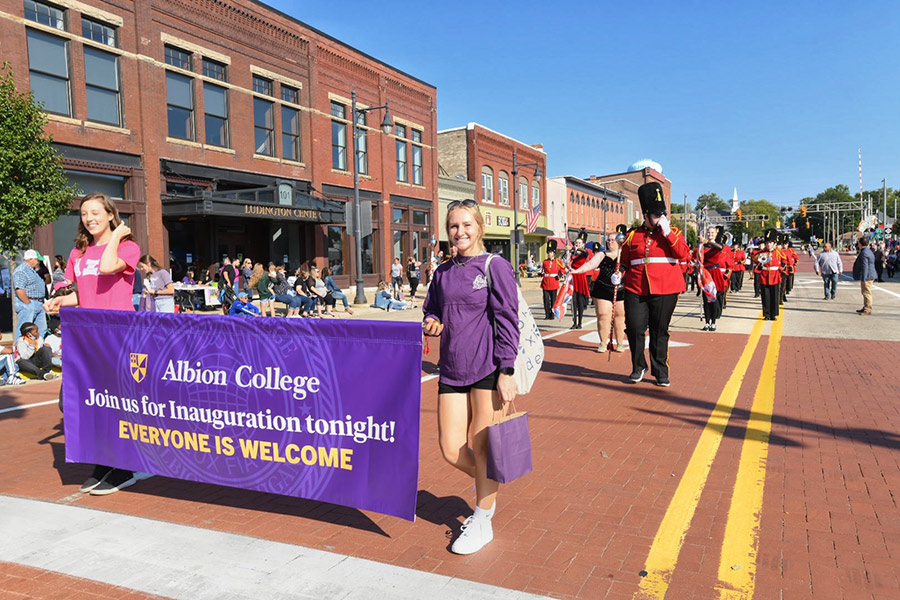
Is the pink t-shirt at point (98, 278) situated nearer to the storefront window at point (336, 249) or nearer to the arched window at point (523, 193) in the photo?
the storefront window at point (336, 249)

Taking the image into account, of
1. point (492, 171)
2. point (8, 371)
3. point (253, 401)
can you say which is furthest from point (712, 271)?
point (492, 171)

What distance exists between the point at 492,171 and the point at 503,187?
6.41ft

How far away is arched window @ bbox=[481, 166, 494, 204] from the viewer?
42.0 metres

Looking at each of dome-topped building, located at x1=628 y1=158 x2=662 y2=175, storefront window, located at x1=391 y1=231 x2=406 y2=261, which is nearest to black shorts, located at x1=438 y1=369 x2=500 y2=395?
storefront window, located at x1=391 y1=231 x2=406 y2=261

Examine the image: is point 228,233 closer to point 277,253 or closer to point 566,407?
point 277,253

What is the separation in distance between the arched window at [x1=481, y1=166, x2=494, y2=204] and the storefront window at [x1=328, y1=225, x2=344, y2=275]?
15.8 m

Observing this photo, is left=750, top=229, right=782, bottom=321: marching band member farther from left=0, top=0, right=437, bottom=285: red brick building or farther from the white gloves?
left=0, top=0, right=437, bottom=285: red brick building

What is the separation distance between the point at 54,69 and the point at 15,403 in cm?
1269

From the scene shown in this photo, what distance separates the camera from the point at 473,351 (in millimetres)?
3432

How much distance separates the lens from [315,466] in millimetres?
3703

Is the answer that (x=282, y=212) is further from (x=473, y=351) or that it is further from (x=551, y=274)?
(x=473, y=351)

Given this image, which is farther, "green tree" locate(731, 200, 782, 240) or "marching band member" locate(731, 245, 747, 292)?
"green tree" locate(731, 200, 782, 240)

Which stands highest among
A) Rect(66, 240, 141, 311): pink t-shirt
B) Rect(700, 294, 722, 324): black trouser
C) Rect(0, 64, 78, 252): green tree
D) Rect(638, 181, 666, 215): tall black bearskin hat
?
Rect(0, 64, 78, 252): green tree

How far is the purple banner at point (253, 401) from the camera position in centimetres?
349
